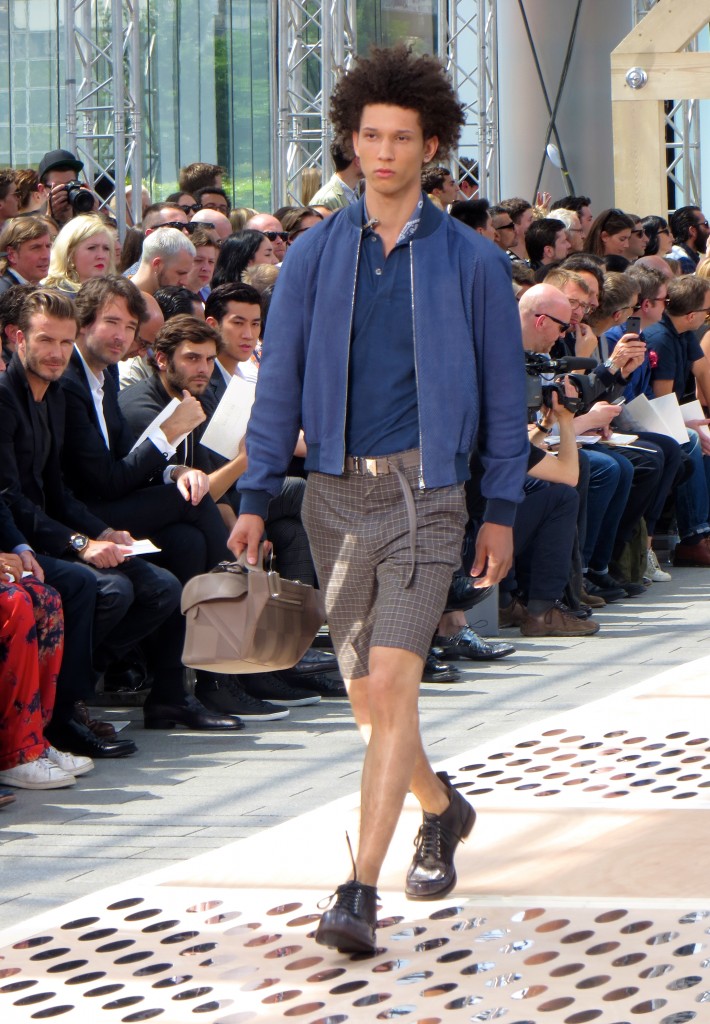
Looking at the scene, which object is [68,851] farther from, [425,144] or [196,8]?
[196,8]

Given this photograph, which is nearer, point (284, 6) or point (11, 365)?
point (11, 365)

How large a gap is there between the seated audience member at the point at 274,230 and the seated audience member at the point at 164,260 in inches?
48.8

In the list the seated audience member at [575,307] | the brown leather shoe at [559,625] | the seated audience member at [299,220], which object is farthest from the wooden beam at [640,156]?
the brown leather shoe at [559,625]

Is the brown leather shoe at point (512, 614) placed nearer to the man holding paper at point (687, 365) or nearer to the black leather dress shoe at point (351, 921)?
the man holding paper at point (687, 365)

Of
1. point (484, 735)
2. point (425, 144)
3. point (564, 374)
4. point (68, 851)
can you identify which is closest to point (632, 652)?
point (564, 374)

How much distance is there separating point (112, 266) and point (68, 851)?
11.3 ft

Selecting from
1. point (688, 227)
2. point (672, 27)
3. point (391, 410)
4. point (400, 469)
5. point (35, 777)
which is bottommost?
point (35, 777)

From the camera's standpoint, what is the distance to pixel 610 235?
1094cm

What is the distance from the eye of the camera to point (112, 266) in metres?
7.25

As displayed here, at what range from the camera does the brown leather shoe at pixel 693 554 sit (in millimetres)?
9617

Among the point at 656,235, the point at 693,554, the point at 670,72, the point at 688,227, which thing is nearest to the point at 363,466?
the point at 693,554

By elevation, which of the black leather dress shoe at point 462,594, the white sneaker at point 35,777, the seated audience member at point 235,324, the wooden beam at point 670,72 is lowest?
the white sneaker at point 35,777

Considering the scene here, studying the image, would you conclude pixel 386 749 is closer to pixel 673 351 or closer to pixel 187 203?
pixel 673 351

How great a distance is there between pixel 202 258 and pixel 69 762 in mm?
3760
